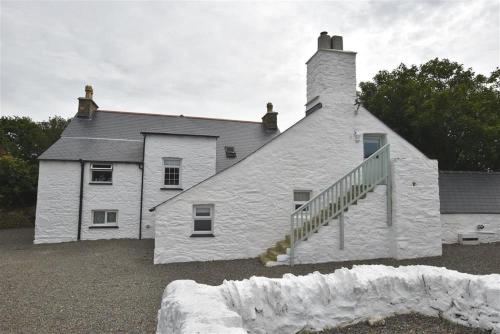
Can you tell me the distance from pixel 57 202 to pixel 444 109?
62.9ft

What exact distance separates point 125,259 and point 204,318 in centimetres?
818

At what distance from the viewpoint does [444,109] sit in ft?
44.5

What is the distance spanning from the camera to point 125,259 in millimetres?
10336

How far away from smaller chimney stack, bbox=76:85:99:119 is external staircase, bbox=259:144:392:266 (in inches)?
568

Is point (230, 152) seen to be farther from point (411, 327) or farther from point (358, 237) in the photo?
point (411, 327)

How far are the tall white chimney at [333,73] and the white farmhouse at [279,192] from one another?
0.14ft

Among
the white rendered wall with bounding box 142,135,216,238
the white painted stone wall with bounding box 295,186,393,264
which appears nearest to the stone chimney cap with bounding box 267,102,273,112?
the white rendered wall with bounding box 142,135,216,238

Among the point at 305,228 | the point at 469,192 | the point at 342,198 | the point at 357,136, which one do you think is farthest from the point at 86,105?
the point at 469,192

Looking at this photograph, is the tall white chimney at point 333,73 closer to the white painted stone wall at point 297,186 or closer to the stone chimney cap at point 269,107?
the white painted stone wall at point 297,186

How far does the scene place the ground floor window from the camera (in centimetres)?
1022

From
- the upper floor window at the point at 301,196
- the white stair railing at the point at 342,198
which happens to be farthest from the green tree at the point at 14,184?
the white stair railing at the point at 342,198

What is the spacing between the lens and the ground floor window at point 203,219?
10219 mm

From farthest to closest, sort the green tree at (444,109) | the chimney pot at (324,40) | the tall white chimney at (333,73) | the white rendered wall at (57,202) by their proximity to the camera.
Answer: the white rendered wall at (57,202)
the green tree at (444,109)
the chimney pot at (324,40)
the tall white chimney at (333,73)

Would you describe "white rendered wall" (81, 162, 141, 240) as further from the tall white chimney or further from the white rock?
the white rock
